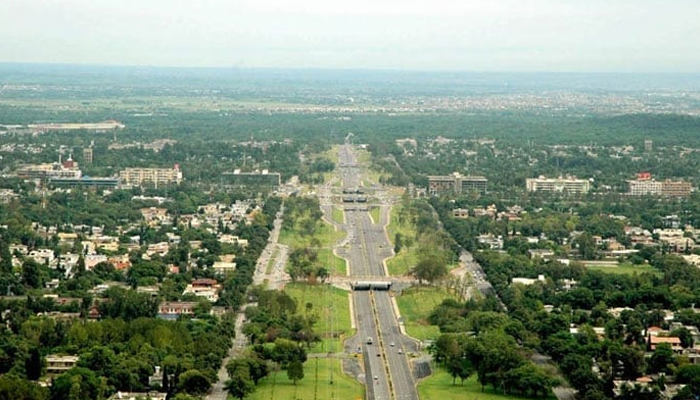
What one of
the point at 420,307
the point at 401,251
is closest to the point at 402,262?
the point at 401,251

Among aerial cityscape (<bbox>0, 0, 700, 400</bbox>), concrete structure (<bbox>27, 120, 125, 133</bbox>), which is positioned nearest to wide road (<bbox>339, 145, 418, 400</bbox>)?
aerial cityscape (<bbox>0, 0, 700, 400</bbox>)

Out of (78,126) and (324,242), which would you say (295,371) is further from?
(78,126)

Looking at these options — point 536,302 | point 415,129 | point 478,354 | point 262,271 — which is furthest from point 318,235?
point 415,129

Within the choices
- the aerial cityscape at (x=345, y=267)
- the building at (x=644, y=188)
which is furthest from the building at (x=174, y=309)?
the building at (x=644, y=188)

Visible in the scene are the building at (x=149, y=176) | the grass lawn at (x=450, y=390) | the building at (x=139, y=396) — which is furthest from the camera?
the building at (x=149, y=176)

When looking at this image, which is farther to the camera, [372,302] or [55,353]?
[372,302]

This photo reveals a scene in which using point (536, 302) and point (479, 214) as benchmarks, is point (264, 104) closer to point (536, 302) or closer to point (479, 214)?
point (479, 214)

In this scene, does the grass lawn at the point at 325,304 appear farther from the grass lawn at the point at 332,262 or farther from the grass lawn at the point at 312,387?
the grass lawn at the point at 332,262
